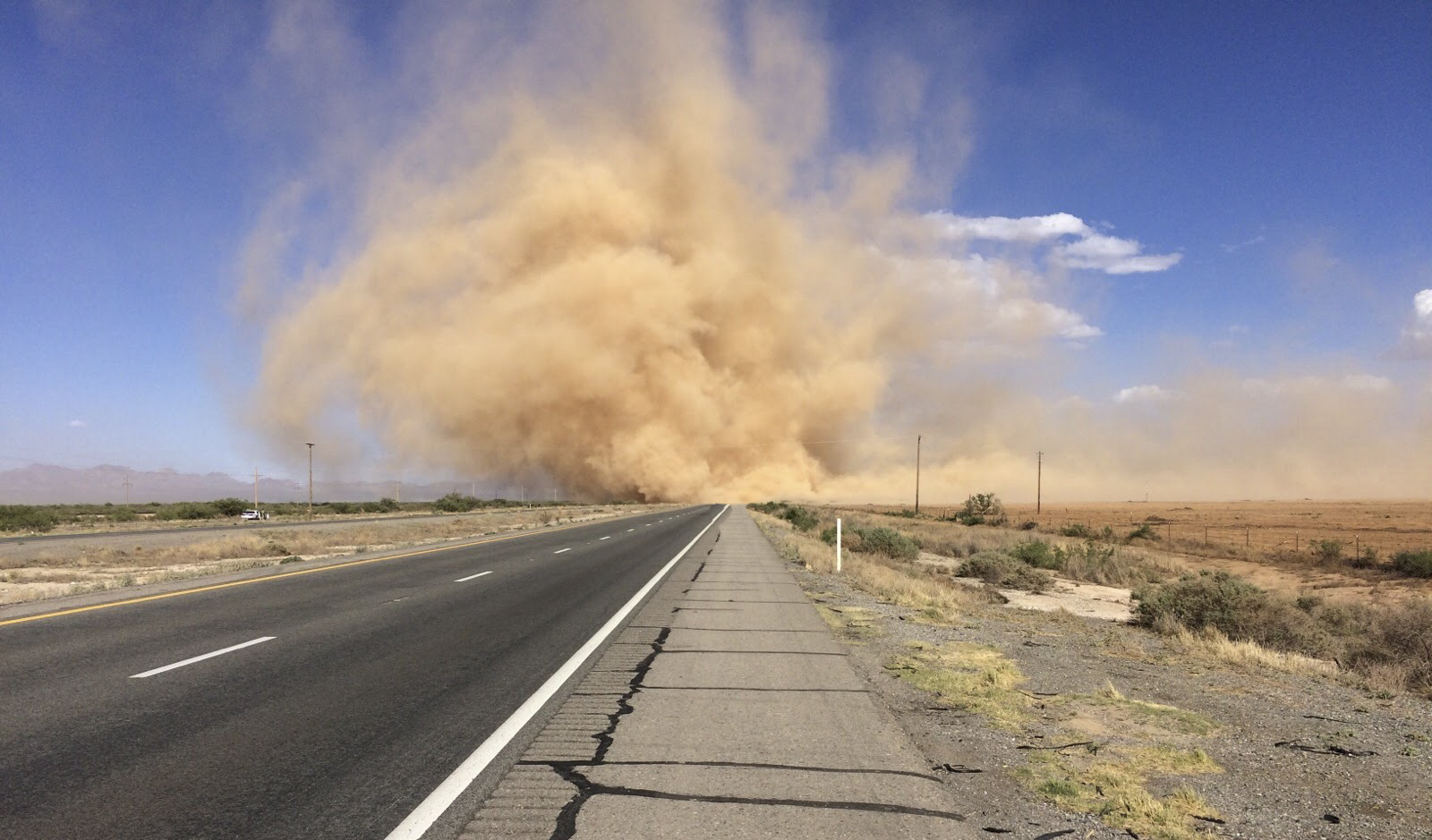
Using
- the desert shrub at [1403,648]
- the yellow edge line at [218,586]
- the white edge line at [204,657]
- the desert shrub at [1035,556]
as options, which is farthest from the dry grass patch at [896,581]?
the yellow edge line at [218,586]

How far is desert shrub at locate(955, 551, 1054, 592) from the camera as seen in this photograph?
59.2ft

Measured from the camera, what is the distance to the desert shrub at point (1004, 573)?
59.2 ft

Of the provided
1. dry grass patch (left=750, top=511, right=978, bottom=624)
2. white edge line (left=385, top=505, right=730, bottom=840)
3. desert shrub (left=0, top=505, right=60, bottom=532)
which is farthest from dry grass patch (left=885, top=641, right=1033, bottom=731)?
desert shrub (left=0, top=505, right=60, bottom=532)

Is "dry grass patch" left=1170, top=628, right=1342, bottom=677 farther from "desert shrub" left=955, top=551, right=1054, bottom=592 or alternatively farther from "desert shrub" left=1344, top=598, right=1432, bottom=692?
"desert shrub" left=955, top=551, right=1054, bottom=592

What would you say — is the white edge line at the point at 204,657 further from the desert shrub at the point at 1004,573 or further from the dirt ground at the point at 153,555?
the desert shrub at the point at 1004,573

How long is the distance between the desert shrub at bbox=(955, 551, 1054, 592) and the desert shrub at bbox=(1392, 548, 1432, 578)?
10.9 metres

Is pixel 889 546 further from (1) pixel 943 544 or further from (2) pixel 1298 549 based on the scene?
(2) pixel 1298 549

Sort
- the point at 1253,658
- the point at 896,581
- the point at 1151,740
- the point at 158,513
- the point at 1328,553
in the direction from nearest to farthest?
1. the point at 1151,740
2. the point at 1253,658
3. the point at 896,581
4. the point at 1328,553
5. the point at 158,513

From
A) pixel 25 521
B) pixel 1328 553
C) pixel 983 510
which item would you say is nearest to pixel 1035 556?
pixel 1328 553

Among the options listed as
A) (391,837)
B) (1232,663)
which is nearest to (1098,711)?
(1232,663)

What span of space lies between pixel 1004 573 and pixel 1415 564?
14042mm

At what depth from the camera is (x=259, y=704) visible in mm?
5340

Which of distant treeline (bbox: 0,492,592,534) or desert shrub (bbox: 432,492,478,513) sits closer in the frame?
distant treeline (bbox: 0,492,592,534)

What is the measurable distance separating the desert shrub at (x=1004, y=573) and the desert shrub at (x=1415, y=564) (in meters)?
10.9
